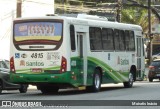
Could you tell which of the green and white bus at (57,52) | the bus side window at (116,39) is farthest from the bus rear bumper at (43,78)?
the bus side window at (116,39)

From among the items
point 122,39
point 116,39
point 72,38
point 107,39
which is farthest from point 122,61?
point 72,38

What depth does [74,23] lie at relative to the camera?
74.1 feet

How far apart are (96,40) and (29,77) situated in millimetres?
4235

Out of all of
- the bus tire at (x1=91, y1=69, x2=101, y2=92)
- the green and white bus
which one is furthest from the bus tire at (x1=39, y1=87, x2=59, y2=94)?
the bus tire at (x1=91, y1=69, x2=101, y2=92)

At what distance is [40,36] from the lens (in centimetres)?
2189

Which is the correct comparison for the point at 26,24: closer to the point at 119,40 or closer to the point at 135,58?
the point at 119,40

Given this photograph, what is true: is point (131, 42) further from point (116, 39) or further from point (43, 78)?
point (43, 78)

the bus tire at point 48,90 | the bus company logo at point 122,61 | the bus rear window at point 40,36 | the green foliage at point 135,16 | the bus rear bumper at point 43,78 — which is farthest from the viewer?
the green foliage at point 135,16

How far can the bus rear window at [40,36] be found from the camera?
71.4 feet

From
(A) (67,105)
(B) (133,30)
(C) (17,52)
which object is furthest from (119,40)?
(A) (67,105)

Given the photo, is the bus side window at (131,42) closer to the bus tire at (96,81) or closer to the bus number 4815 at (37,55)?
the bus tire at (96,81)

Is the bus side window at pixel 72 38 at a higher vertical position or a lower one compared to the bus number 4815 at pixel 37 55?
higher

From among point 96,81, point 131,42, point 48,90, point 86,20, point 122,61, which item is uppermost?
point 86,20

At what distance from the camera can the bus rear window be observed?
71.4ft
